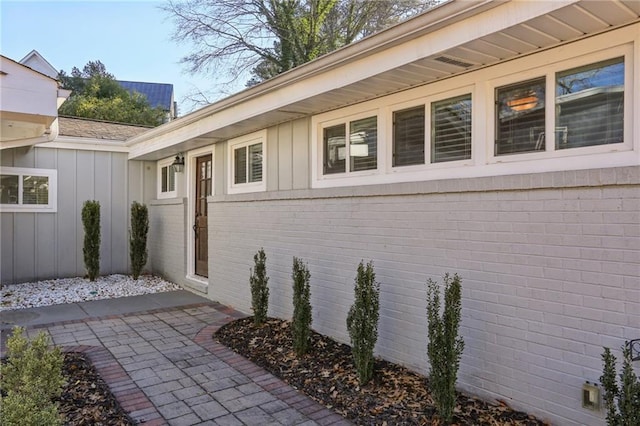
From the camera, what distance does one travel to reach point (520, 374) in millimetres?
2811

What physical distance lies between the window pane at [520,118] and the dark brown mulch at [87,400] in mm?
3211

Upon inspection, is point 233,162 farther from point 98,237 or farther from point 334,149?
point 98,237

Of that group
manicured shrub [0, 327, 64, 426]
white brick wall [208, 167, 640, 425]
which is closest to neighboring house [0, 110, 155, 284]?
manicured shrub [0, 327, 64, 426]

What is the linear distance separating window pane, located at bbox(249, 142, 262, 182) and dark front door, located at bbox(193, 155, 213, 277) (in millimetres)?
1500

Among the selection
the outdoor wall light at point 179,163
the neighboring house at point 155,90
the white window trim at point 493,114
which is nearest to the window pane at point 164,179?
the outdoor wall light at point 179,163

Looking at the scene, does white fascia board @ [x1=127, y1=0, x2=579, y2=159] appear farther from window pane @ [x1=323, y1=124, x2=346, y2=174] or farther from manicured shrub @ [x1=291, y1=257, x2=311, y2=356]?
manicured shrub @ [x1=291, y1=257, x2=311, y2=356]

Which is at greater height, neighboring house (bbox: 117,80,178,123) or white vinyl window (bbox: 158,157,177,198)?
neighboring house (bbox: 117,80,178,123)

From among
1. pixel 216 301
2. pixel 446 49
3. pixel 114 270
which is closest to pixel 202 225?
pixel 216 301

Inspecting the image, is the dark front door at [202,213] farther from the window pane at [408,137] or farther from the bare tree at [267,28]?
the bare tree at [267,28]

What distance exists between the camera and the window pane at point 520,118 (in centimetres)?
281

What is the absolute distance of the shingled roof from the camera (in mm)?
Answer: 8328

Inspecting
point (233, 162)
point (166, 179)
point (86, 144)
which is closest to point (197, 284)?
point (233, 162)

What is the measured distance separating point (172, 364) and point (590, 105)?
3862 millimetres

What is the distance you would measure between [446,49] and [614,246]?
1.56m
